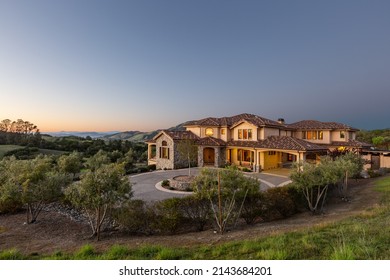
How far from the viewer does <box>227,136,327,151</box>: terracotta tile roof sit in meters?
20.3

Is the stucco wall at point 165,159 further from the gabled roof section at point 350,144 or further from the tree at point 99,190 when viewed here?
the gabled roof section at point 350,144

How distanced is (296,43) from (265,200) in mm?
13140

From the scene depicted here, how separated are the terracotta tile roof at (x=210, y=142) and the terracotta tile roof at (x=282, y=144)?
1374 millimetres

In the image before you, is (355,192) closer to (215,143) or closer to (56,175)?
(215,143)

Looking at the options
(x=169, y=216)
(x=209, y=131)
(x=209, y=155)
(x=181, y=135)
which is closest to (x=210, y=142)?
(x=209, y=131)

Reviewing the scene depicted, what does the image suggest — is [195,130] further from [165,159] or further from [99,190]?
[99,190]

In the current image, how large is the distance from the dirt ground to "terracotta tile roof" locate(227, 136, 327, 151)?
7.65 m

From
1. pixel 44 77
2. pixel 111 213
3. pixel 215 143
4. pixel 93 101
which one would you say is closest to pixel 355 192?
pixel 215 143

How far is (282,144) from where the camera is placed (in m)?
21.6

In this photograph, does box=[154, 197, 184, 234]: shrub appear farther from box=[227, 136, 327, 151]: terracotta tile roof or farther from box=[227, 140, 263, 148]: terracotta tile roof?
box=[227, 140, 263, 148]: terracotta tile roof

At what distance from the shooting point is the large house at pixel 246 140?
2388cm

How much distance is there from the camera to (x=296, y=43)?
16.3m

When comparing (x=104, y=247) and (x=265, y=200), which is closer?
(x=104, y=247)

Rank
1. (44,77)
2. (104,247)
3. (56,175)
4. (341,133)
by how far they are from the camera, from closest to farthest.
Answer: (104,247) → (56,175) → (44,77) → (341,133)
